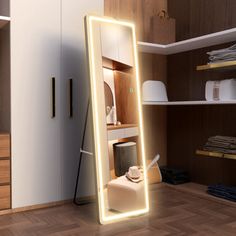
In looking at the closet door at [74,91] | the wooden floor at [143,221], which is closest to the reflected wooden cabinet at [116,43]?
the closet door at [74,91]

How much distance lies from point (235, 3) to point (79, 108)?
5.25 ft

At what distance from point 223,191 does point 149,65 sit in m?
1.46

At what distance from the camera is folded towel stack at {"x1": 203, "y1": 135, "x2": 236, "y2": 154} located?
2875 millimetres

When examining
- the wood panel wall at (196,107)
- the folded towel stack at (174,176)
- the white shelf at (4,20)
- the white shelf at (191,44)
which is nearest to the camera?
the white shelf at (4,20)

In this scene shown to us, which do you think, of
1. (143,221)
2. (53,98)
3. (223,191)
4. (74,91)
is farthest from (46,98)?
(223,191)

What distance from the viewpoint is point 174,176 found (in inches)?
136

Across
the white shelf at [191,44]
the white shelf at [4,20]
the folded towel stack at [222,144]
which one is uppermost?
the white shelf at [4,20]

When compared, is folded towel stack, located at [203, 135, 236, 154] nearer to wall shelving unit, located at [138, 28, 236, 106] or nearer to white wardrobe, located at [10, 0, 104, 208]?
wall shelving unit, located at [138, 28, 236, 106]

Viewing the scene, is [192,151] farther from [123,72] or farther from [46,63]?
[46,63]

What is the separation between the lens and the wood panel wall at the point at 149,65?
11.4 feet

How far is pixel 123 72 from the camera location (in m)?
2.77

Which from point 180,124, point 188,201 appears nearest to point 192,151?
point 180,124

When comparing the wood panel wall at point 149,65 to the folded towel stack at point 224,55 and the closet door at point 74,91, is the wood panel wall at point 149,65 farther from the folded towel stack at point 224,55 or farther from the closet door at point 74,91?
the folded towel stack at point 224,55

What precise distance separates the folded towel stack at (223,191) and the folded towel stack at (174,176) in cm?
42
